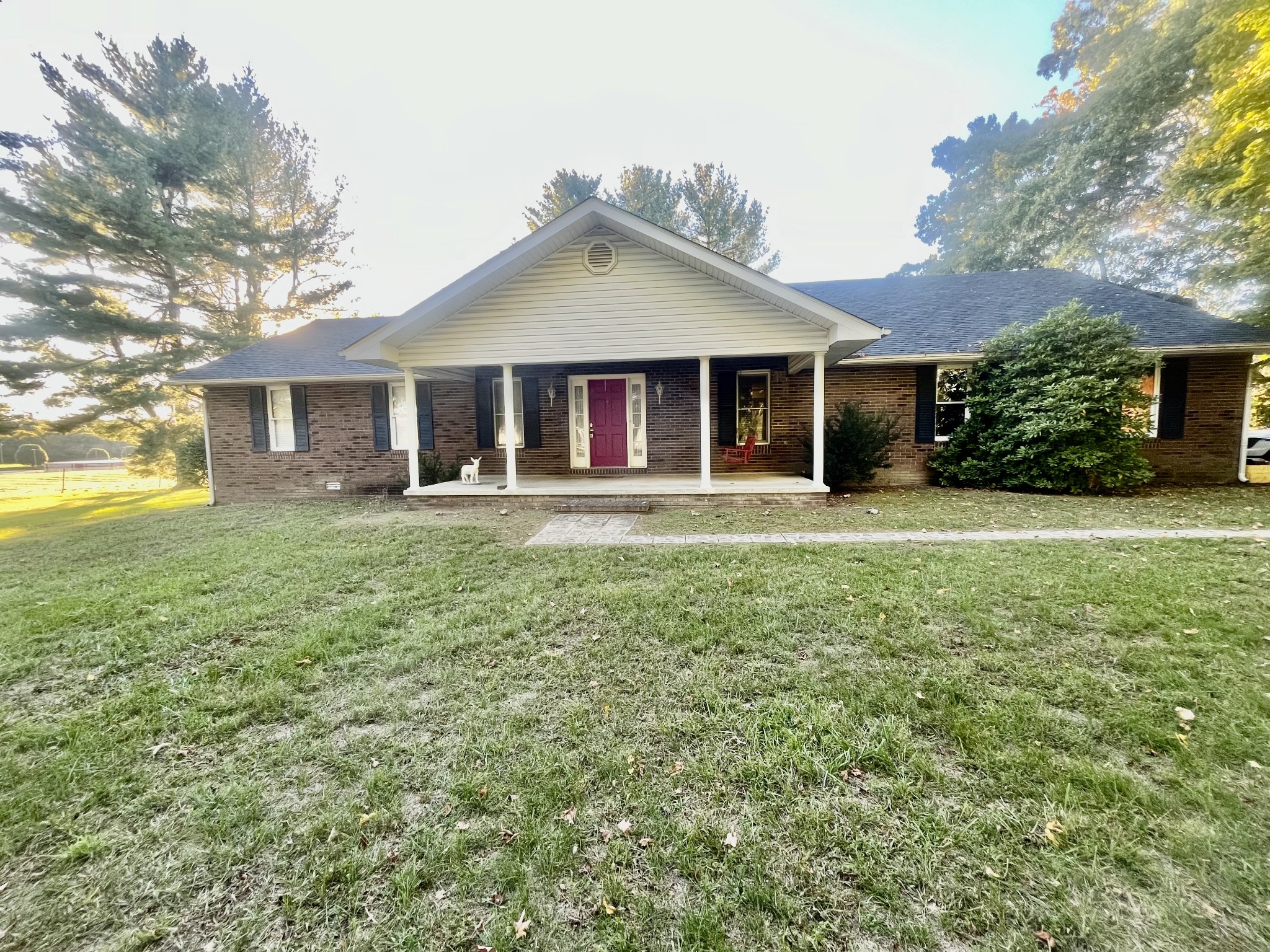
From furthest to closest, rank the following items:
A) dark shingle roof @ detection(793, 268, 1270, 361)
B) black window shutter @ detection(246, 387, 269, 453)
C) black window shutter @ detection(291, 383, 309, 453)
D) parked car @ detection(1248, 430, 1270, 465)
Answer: parked car @ detection(1248, 430, 1270, 465) < black window shutter @ detection(246, 387, 269, 453) < black window shutter @ detection(291, 383, 309, 453) < dark shingle roof @ detection(793, 268, 1270, 361)

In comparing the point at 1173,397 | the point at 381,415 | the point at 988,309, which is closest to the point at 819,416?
the point at 988,309

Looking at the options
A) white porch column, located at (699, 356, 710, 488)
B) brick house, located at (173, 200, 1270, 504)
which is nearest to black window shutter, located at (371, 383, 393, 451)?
brick house, located at (173, 200, 1270, 504)

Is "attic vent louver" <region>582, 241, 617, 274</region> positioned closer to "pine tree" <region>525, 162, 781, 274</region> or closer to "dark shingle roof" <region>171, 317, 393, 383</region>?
"dark shingle roof" <region>171, 317, 393, 383</region>

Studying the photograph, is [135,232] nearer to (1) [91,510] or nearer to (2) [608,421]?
(1) [91,510]

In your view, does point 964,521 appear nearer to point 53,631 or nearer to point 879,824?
point 879,824

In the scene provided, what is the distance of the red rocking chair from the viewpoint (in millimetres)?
10906

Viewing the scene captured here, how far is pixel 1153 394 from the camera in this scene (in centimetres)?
1015

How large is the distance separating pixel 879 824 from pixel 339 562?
581 centimetres

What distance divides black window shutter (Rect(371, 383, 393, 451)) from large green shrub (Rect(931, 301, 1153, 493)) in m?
12.8

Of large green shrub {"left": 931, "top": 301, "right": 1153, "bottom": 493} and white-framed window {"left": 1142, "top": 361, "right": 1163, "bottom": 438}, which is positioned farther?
white-framed window {"left": 1142, "top": 361, "right": 1163, "bottom": 438}

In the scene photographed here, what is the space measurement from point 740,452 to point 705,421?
2.88 metres

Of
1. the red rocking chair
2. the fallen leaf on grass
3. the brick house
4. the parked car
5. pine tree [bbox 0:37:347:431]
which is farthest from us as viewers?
the parked car

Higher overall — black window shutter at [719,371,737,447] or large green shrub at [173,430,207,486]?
black window shutter at [719,371,737,447]

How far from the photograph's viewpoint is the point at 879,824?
76.9 inches
